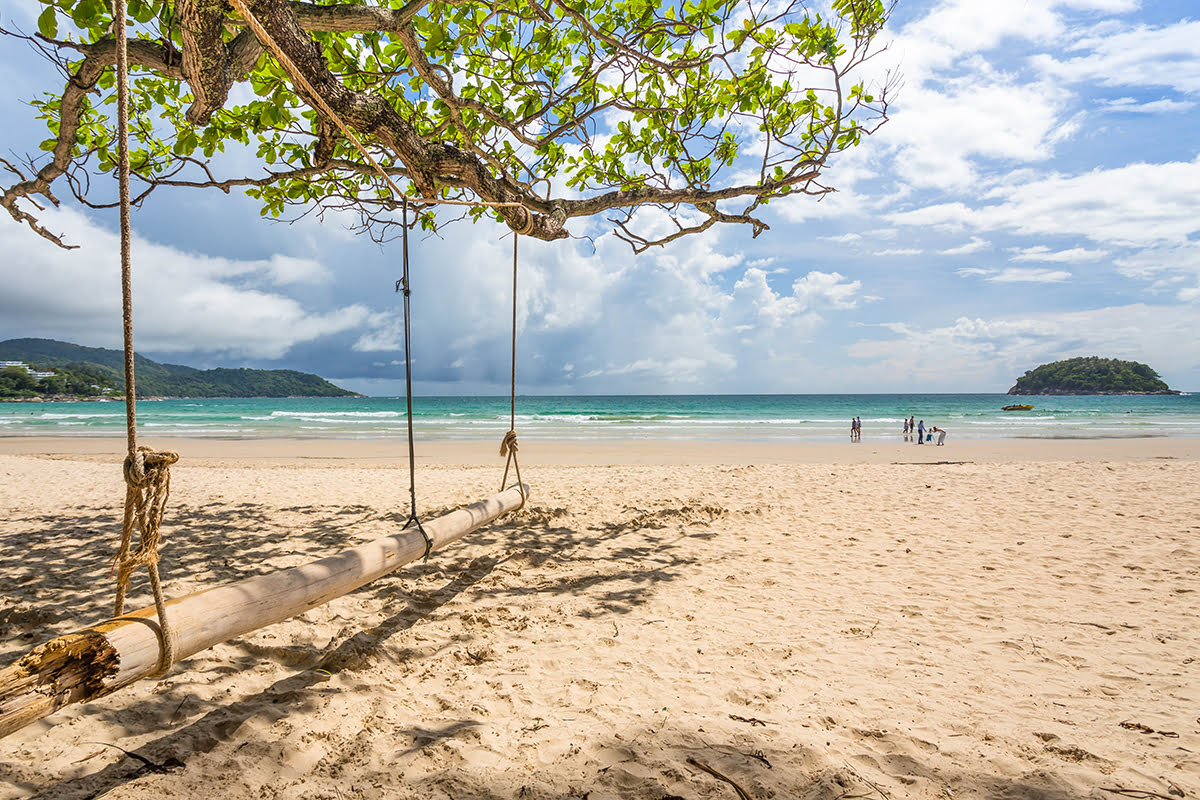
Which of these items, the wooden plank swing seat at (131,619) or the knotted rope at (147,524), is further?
the knotted rope at (147,524)

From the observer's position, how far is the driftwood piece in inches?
41.0

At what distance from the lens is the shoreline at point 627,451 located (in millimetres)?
12289

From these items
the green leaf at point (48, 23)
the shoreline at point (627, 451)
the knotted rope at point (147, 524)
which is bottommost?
the shoreline at point (627, 451)

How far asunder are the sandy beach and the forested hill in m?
69.1

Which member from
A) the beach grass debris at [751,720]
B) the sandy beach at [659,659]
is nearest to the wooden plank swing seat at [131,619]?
the sandy beach at [659,659]

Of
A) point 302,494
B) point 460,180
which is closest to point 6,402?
point 302,494

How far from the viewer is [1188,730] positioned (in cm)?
197

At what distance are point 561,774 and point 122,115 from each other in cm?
204

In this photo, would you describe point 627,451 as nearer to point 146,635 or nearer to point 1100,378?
point 146,635

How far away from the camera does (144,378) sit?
6781cm

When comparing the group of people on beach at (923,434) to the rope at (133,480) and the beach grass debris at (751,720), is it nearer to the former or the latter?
the beach grass debris at (751,720)

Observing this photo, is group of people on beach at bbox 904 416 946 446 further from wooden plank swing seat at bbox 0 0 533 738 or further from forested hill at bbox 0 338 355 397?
forested hill at bbox 0 338 355 397

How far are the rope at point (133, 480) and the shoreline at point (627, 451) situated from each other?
996cm

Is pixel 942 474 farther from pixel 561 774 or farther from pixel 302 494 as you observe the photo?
pixel 302 494
